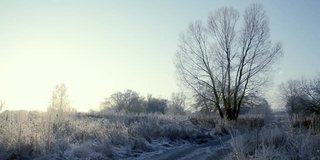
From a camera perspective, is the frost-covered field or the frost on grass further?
the frost on grass

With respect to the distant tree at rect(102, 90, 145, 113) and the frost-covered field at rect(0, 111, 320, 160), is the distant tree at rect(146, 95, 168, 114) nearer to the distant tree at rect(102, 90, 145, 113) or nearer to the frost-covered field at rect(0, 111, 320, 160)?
the distant tree at rect(102, 90, 145, 113)

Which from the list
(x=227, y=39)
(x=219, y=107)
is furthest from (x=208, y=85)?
(x=227, y=39)

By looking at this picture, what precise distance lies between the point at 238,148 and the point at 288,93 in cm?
11162

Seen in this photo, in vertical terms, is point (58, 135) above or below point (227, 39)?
below

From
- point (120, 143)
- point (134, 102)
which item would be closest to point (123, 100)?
point (134, 102)

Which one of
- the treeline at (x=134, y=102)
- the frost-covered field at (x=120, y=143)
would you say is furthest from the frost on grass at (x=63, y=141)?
the treeline at (x=134, y=102)

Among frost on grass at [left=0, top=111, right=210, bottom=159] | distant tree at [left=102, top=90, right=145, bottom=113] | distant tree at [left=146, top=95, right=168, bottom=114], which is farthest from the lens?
distant tree at [left=102, top=90, right=145, bottom=113]

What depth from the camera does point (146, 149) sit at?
46.3 feet

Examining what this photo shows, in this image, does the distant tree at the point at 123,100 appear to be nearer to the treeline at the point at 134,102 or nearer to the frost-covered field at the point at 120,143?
the treeline at the point at 134,102

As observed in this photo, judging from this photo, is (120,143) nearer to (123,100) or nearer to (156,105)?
(156,105)

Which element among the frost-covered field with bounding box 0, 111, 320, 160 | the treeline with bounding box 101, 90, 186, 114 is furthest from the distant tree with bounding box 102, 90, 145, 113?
the frost-covered field with bounding box 0, 111, 320, 160

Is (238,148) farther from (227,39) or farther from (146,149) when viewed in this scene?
(227,39)

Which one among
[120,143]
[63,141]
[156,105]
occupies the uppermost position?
[156,105]

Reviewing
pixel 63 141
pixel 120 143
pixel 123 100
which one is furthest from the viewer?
pixel 123 100
